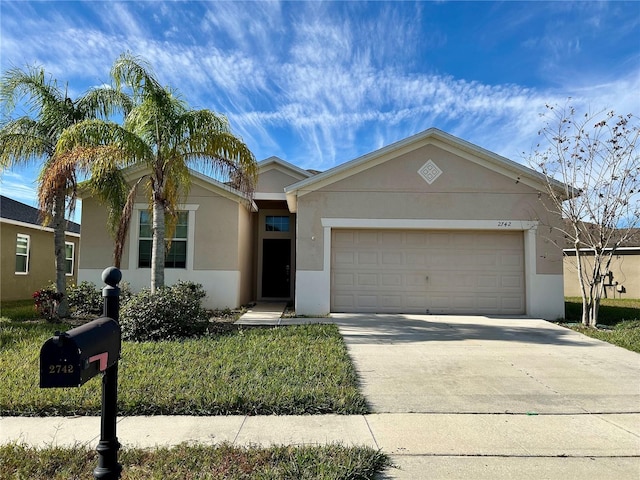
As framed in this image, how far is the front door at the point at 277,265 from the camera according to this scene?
1741cm

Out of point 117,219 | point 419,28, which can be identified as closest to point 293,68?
point 419,28

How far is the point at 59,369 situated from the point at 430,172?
1108 centimetres

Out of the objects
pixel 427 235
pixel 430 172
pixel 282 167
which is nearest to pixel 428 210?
pixel 427 235

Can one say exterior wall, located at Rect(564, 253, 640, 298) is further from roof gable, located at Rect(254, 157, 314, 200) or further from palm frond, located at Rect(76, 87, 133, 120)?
palm frond, located at Rect(76, 87, 133, 120)

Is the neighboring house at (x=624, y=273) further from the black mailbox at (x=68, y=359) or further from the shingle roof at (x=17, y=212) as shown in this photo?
the shingle roof at (x=17, y=212)

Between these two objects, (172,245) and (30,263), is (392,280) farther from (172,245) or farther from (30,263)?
(30,263)

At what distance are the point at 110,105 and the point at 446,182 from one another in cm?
931

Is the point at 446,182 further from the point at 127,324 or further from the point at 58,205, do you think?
the point at 58,205

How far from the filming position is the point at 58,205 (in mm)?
11344

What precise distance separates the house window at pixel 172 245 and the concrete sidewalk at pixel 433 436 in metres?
8.74

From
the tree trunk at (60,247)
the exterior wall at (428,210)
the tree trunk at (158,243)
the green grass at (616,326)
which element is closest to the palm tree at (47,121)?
the tree trunk at (60,247)

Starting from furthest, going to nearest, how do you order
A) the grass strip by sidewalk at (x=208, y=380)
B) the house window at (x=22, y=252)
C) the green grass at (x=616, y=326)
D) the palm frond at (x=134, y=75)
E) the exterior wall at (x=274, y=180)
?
the exterior wall at (x=274, y=180) < the house window at (x=22, y=252) < the palm frond at (x=134, y=75) < the green grass at (x=616, y=326) < the grass strip by sidewalk at (x=208, y=380)

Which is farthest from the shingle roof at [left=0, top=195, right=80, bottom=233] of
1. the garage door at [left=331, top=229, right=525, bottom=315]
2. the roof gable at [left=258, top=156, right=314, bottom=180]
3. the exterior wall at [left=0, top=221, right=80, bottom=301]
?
the garage door at [left=331, top=229, right=525, bottom=315]

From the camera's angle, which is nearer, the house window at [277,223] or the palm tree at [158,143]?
the palm tree at [158,143]
